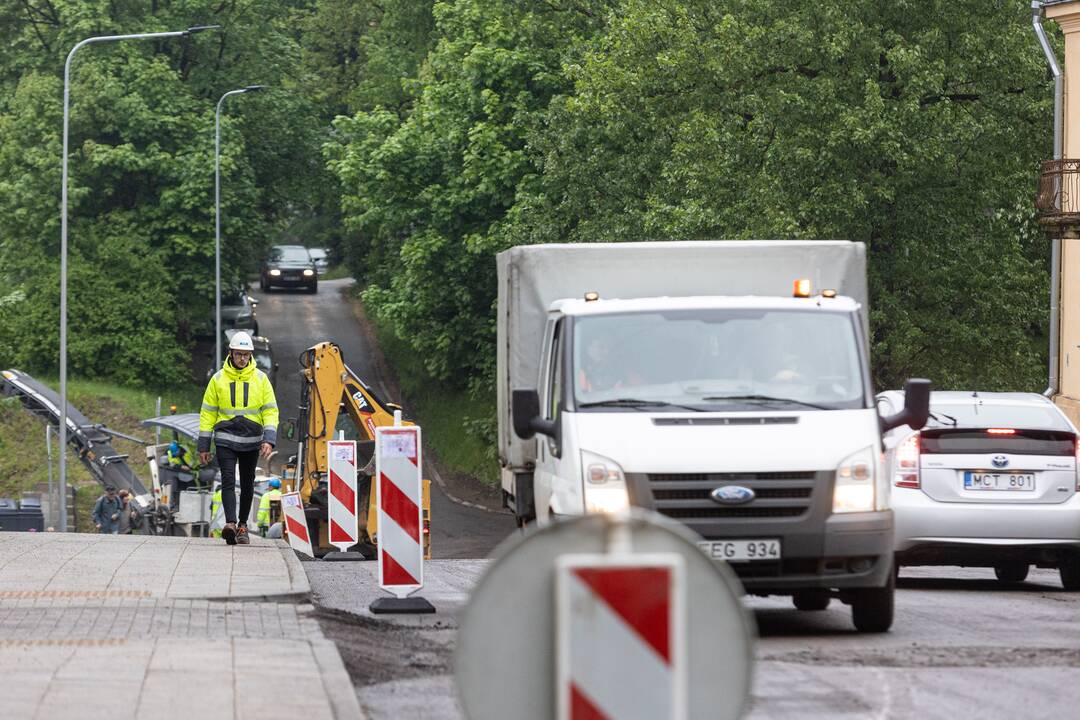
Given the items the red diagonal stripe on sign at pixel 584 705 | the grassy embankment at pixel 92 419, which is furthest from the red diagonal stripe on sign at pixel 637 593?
the grassy embankment at pixel 92 419

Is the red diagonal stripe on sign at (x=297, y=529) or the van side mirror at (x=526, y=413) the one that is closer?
the van side mirror at (x=526, y=413)

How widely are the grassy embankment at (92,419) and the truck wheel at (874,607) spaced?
30.4 m

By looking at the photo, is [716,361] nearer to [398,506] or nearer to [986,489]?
[398,506]

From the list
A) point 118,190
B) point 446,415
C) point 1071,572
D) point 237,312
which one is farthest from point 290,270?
point 1071,572

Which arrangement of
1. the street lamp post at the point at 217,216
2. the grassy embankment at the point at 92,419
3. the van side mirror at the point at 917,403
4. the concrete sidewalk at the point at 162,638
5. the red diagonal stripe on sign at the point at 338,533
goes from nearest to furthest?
the concrete sidewalk at the point at 162,638
the van side mirror at the point at 917,403
the red diagonal stripe on sign at the point at 338,533
the grassy embankment at the point at 92,419
the street lamp post at the point at 217,216

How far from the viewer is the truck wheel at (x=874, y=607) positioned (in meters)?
10.8

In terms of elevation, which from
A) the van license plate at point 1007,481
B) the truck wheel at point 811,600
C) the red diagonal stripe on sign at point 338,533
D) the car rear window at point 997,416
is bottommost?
the red diagonal stripe on sign at point 338,533

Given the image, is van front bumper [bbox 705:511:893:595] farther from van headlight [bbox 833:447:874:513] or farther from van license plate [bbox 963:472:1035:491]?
van license plate [bbox 963:472:1035:491]

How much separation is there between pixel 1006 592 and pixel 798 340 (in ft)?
14.3

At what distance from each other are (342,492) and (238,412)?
13.7ft

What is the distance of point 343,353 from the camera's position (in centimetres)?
5088

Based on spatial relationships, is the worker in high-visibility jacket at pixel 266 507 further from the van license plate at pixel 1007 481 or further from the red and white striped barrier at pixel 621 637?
the red and white striped barrier at pixel 621 637

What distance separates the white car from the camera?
45.8 feet

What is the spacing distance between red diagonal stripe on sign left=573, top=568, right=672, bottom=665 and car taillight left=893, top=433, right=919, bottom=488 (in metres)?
10.5
